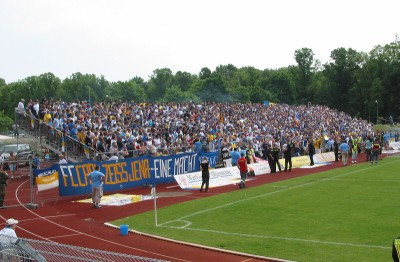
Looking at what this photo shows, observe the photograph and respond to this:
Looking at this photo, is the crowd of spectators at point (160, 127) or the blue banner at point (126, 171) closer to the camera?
the blue banner at point (126, 171)

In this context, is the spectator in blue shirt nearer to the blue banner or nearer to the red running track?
the blue banner

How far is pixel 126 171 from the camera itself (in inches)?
1027

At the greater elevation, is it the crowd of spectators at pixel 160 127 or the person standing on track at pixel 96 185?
the crowd of spectators at pixel 160 127

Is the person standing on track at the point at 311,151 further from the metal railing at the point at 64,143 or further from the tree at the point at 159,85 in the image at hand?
the tree at the point at 159,85

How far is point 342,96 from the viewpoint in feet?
367

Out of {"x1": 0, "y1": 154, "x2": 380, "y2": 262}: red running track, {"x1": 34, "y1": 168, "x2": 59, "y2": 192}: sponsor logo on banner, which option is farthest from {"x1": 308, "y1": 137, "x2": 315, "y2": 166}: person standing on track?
{"x1": 34, "y1": 168, "x2": 59, "y2": 192}: sponsor logo on banner

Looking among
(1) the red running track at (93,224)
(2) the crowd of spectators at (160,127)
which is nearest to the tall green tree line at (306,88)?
(2) the crowd of spectators at (160,127)

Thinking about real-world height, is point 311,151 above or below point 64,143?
below

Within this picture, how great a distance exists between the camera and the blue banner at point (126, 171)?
907 inches

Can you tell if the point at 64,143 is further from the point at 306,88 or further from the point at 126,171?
the point at 306,88

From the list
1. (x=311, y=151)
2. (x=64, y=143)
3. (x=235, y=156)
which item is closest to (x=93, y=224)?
(x=64, y=143)

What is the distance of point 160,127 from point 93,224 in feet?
59.9

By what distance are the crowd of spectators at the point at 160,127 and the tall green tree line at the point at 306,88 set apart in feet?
178

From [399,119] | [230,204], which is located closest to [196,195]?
[230,204]
